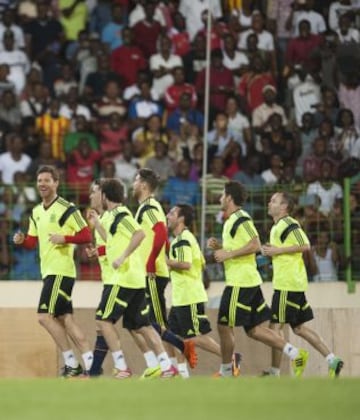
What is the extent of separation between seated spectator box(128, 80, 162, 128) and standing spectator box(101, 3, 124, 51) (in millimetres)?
1055

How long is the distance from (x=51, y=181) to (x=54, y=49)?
8563 mm

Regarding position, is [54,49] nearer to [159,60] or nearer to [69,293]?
[159,60]

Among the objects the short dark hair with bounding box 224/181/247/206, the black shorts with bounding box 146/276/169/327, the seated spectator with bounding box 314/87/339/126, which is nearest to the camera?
the short dark hair with bounding box 224/181/247/206

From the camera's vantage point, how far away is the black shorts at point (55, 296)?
17.3 metres

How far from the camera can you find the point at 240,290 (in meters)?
17.9

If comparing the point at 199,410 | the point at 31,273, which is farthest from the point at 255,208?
the point at 199,410

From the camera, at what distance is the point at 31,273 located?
20.7m

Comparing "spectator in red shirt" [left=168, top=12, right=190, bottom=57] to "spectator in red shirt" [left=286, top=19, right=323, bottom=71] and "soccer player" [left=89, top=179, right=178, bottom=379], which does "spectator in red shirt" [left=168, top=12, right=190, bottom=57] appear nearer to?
"spectator in red shirt" [left=286, top=19, right=323, bottom=71]

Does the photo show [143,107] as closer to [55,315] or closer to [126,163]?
[126,163]

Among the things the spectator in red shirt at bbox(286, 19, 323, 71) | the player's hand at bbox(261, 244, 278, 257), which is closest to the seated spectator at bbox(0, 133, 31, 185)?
the spectator in red shirt at bbox(286, 19, 323, 71)

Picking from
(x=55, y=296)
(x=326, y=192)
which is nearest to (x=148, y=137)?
(x=326, y=192)

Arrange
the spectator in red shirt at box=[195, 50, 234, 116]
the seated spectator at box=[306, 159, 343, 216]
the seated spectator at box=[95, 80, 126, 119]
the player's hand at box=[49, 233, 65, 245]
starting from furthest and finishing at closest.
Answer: the spectator in red shirt at box=[195, 50, 234, 116]
the seated spectator at box=[95, 80, 126, 119]
the seated spectator at box=[306, 159, 343, 216]
the player's hand at box=[49, 233, 65, 245]

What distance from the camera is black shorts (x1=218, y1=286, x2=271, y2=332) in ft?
58.6

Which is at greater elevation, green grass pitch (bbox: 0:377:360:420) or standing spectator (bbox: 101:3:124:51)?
standing spectator (bbox: 101:3:124:51)
